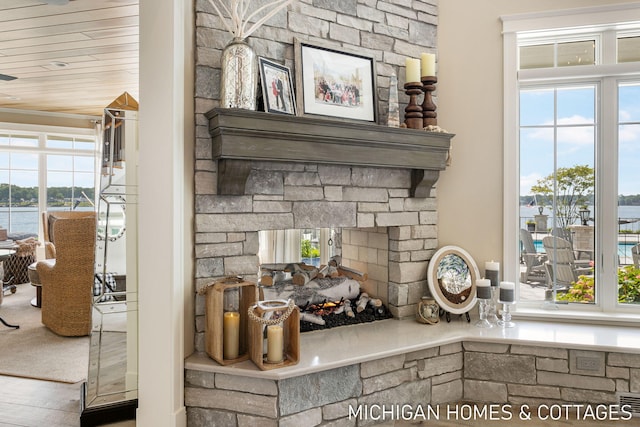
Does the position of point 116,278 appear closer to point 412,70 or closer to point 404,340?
point 404,340

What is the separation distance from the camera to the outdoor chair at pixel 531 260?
3.06 metres

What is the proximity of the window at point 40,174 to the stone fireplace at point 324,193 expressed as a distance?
17.6ft

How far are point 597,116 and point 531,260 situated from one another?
1093mm

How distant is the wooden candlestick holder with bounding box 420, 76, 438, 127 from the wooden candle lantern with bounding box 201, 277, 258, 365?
1.60 metres

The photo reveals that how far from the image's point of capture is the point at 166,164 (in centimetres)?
214

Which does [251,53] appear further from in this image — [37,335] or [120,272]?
[37,335]

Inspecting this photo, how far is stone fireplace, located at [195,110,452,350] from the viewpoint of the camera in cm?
226

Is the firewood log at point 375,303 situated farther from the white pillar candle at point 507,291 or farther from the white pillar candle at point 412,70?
the white pillar candle at point 412,70

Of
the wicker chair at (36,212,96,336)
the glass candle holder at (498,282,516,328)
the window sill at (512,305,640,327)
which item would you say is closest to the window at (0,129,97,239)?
the wicker chair at (36,212,96,336)

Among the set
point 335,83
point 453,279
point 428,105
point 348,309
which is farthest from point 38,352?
point 428,105

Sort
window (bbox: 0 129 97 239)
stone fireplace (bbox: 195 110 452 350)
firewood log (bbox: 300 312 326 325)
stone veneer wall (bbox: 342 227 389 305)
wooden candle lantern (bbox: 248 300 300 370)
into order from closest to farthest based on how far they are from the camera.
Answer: wooden candle lantern (bbox: 248 300 300 370) → stone fireplace (bbox: 195 110 452 350) → firewood log (bbox: 300 312 326 325) → stone veneer wall (bbox: 342 227 389 305) → window (bbox: 0 129 97 239)

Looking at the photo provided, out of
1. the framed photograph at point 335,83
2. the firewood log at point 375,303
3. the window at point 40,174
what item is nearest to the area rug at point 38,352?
the firewood log at point 375,303

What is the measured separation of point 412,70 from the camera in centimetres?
283

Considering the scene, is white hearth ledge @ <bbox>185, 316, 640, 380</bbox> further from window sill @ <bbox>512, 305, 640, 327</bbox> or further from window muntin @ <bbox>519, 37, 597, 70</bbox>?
window muntin @ <bbox>519, 37, 597, 70</bbox>
